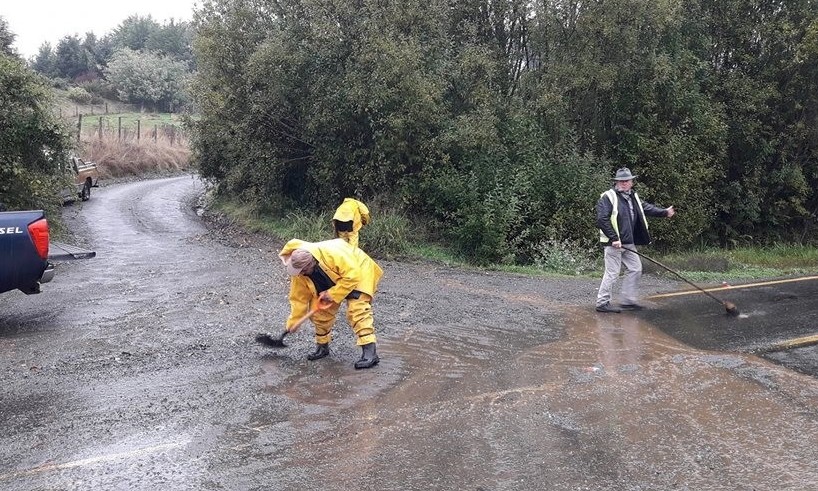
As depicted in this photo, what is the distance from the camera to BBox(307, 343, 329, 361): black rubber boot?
6.88 metres

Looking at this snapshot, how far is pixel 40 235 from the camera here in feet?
26.2

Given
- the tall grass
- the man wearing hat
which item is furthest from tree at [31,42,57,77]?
the man wearing hat

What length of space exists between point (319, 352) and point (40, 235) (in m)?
3.44

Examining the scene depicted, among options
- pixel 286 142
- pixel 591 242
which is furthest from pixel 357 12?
pixel 591 242

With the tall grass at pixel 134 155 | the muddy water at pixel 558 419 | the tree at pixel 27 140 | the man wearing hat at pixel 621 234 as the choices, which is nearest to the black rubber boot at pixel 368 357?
the muddy water at pixel 558 419

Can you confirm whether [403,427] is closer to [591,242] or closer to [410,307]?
[410,307]

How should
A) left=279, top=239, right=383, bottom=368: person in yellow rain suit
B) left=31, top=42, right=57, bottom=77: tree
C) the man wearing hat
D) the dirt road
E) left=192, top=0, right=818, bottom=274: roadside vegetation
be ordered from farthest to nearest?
left=31, top=42, right=57, bottom=77: tree < left=192, top=0, right=818, bottom=274: roadside vegetation < the man wearing hat < left=279, top=239, right=383, bottom=368: person in yellow rain suit < the dirt road

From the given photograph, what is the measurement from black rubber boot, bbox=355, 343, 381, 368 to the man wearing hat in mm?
3735

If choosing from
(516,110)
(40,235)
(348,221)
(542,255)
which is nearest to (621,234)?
(348,221)

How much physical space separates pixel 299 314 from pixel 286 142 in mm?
10421

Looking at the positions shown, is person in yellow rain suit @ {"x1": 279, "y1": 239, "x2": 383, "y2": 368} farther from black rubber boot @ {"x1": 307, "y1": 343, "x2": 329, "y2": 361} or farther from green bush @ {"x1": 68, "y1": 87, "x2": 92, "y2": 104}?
green bush @ {"x1": 68, "y1": 87, "x2": 92, "y2": 104}

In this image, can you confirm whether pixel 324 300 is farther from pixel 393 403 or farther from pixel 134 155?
pixel 134 155

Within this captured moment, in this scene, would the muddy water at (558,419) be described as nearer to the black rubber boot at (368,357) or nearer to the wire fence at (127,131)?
the black rubber boot at (368,357)

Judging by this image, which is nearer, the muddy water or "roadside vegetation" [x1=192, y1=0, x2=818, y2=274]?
the muddy water
